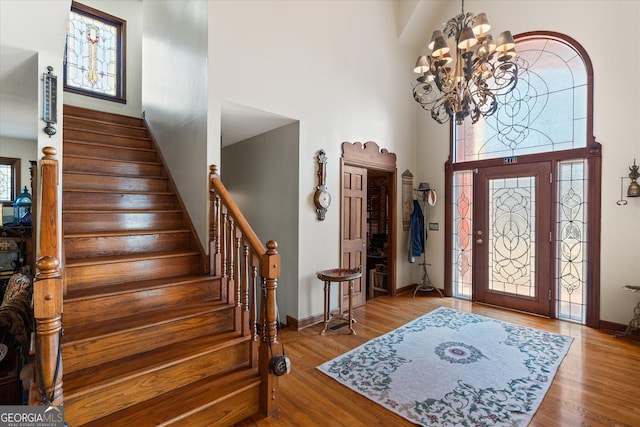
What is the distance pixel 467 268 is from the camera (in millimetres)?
5121

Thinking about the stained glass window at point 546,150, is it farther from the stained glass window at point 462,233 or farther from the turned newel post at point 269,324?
the turned newel post at point 269,324

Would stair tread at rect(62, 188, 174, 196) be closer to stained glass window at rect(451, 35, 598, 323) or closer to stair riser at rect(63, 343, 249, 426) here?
stair riser at rect(63, 343, 249, 426)

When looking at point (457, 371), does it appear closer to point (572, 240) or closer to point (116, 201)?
point (572, 240)

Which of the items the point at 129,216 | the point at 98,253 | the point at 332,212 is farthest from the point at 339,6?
the point at 98,253

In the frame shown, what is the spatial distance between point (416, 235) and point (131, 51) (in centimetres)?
611

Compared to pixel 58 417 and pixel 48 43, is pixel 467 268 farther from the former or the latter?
pixel 48 43

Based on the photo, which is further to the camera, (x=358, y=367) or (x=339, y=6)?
(x=339, y=6)

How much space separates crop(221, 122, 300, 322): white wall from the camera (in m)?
3.91

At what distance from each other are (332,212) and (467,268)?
256cm

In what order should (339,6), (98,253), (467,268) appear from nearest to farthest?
(98,253) < (339,6) < (467,268)

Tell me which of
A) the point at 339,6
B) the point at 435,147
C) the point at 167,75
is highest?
the point at 339,6

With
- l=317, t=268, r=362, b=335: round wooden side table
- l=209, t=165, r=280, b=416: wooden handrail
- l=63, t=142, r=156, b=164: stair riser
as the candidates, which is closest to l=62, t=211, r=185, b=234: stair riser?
l=209, t=165, r=280, b=416: wooden handrail

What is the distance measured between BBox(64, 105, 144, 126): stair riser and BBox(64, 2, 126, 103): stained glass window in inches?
47.2

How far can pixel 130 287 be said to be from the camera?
2.48 m
